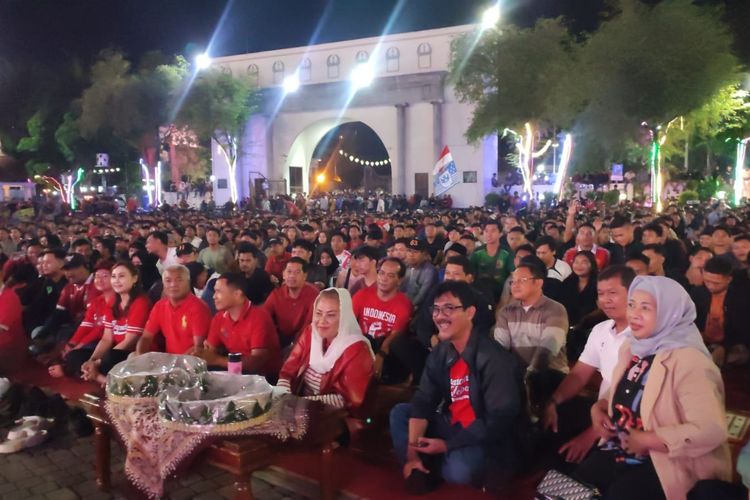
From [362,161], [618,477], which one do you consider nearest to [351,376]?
[618,477]

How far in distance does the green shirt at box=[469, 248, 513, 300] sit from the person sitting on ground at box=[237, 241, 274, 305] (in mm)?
2620

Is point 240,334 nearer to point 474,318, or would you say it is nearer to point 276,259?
point 474,318

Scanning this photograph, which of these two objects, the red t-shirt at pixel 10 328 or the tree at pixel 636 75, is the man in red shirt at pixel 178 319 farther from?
the tree at pixel 636 75

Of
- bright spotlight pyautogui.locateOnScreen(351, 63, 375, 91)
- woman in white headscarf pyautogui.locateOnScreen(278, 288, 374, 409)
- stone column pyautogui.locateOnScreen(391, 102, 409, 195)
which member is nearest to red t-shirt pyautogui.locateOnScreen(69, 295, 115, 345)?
woman in white headscarf pyautogui.locateOnScreen(278, 288, 374, 409)

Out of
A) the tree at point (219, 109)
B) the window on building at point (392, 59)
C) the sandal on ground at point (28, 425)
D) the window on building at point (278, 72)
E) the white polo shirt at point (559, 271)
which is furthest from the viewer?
the window on building at point (278, 72)

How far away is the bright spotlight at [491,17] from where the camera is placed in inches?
1186

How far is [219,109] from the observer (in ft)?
111

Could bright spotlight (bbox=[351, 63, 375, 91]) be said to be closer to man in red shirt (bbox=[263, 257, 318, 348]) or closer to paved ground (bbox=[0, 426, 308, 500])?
man in red shirt (bbox=[263, 257, 318, 348])

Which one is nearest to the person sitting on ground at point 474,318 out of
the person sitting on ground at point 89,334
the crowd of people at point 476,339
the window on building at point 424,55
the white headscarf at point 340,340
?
the crowd of people at point 476,339

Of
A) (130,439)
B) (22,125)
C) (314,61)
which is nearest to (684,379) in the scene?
(130,439)

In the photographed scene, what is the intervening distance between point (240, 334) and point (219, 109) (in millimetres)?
30384

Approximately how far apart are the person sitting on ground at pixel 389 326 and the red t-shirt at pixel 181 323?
1481mm

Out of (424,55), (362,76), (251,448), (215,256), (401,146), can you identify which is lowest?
(251,448)

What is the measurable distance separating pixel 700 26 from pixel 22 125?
128ft
